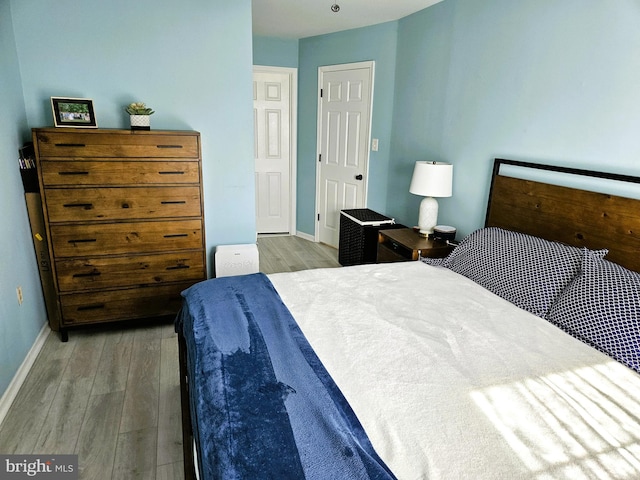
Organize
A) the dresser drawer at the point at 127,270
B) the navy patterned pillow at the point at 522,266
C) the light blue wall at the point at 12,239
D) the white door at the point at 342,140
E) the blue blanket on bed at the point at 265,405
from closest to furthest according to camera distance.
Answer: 1. the blue blanket on bed at the point at 265,405
2. the navy patterned pillow at the point at 522,266
3. the light blue wall at the point at 12,239
4. the dresser drawer at the point at 127,270
5. the white door at the point at 342,140

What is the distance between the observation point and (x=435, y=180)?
3.07m

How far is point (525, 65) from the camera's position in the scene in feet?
8.37

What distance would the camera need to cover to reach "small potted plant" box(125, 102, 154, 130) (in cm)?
274

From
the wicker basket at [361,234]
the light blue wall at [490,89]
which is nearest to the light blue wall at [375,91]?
the light blue wall at [490,89]

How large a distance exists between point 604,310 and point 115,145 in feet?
8.98

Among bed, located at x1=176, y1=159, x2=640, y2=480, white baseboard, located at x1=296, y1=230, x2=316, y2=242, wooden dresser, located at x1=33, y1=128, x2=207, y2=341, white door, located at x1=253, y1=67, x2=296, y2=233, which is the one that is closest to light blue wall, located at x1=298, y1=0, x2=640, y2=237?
bed, located at x1=176, y1=159, x2=640, y2=480

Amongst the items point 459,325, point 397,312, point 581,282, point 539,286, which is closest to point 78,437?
point 397,312

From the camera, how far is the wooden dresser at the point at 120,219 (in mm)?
2541

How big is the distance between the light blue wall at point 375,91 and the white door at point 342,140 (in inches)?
3.3

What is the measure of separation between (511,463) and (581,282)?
1.09 m

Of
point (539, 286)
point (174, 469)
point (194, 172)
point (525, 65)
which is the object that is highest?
point (525, 65)

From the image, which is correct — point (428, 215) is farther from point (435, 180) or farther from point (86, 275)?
point (86, 275)

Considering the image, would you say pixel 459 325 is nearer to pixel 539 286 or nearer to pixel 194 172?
pixel 539 286

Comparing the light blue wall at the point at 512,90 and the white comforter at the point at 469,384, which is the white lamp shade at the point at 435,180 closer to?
the light blue wall at the point at 512,90
